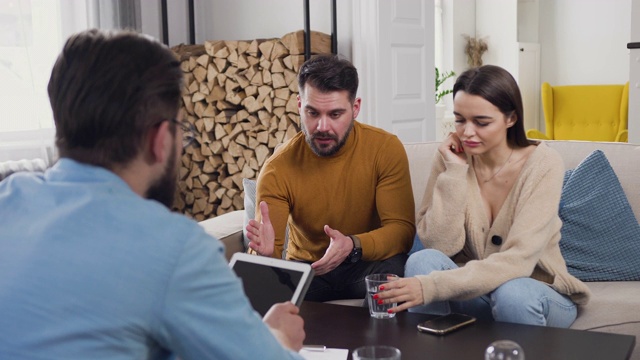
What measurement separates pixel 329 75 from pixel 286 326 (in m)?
1.25

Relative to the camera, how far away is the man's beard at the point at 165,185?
1002 millimetres

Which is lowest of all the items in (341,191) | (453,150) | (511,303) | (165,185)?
(511,303)

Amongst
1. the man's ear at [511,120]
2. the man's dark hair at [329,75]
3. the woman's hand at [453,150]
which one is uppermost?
the man's dark hair at [329,75]

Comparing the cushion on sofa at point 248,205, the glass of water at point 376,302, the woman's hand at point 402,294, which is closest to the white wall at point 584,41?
the cushion on sofa at point 248,205

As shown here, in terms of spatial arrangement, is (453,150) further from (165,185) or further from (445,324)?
(165,185)

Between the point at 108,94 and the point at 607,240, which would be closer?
the point at 108,94

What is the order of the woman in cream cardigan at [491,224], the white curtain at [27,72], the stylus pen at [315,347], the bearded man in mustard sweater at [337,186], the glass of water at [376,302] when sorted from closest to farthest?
the stylus pen at [315,347], the glass of water at [376,302], the woman in cream cardigan at [491,224], the bearded man in mustard sweater at [337,186], the white curtain at [27,72]

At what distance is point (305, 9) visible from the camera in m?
4.16

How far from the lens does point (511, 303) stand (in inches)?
78.0

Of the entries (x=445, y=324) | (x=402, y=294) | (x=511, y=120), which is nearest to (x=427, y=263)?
(x=402, y=294)

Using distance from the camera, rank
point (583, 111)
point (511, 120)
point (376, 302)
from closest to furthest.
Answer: point (376, 302), point (511, 120), point (583, 111)

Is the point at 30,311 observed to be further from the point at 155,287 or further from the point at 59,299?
the point at 155,287

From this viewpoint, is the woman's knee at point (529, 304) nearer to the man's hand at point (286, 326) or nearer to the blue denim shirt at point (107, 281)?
the man's hand at point (286, 326)

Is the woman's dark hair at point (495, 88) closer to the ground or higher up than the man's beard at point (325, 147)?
higher up
